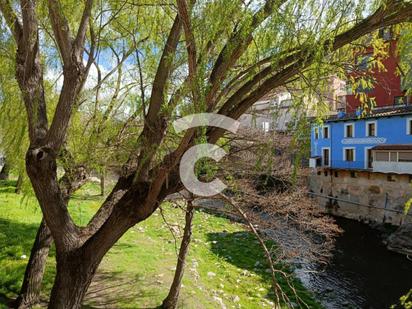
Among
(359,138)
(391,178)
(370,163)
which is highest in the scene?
(359,138)

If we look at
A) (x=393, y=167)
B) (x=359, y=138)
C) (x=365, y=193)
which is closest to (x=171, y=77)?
(x=393, y=167)

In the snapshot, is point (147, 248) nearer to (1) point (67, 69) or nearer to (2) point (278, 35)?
(1) point (67, 69)

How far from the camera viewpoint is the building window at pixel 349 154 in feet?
70.5

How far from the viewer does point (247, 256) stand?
10.8m

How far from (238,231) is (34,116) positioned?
1074cm

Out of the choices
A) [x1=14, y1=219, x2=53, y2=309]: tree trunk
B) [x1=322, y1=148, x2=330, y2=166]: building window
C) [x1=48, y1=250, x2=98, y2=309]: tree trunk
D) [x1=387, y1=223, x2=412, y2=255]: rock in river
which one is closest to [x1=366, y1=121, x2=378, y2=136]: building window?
[x1=322, y1=148, x2=330, y2=166]: building window

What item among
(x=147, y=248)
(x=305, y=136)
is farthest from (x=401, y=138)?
(x=305, y=136)

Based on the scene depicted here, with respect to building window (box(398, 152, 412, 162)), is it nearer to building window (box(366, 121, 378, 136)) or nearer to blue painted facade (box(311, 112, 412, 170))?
blue painted facade (box(311, 112, 412, 170))

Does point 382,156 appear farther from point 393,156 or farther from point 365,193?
point 365,193

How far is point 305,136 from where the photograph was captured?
3150 millimetres

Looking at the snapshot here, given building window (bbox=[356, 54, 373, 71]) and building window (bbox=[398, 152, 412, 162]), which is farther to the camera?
building window (bbox=[398, 152, 412, 162])

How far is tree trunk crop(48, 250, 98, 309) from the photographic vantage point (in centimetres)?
339

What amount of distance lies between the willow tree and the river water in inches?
210

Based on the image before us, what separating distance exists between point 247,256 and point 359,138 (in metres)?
13.4
